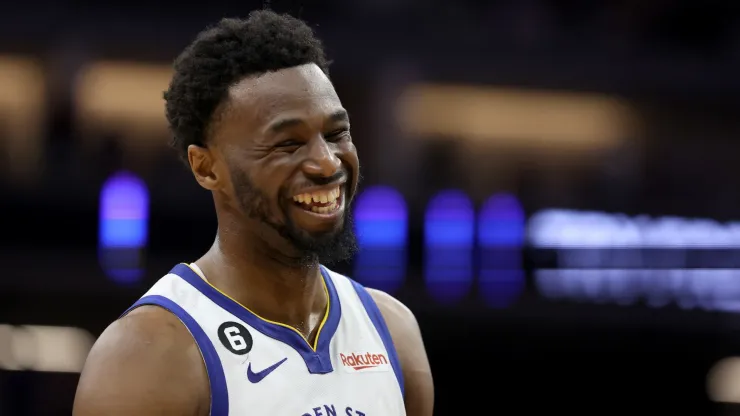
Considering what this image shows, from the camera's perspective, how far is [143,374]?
81.7 inches

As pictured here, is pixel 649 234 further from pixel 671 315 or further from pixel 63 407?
pixel 63 407

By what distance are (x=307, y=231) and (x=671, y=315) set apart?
7.59m

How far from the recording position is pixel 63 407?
9.16 metres

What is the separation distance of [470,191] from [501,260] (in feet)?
3.62

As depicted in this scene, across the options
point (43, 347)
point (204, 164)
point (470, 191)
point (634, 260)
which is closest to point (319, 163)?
point (204, 164)

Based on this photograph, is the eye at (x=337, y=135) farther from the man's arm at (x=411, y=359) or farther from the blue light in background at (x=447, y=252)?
the blue light in background at (x=447, y=252)

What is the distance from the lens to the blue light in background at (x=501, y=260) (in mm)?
8992

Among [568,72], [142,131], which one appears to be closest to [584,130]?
[568,72]

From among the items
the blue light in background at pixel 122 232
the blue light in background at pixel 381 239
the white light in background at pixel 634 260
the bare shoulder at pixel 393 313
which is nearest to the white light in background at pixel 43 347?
the blue light in background at pixel 122 232

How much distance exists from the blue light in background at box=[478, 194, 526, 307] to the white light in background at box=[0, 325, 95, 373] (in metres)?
3.60

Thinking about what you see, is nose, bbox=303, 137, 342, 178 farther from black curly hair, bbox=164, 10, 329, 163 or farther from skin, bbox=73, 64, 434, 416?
black curly hair, bbox=164, 10, 329, 163

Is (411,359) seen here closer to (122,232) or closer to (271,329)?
(271,329)

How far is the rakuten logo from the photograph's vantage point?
2.37 m

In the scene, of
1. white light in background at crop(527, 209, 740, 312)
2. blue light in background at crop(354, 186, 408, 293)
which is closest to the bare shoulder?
blue light in background at crop(354, 186, 408, 293)
